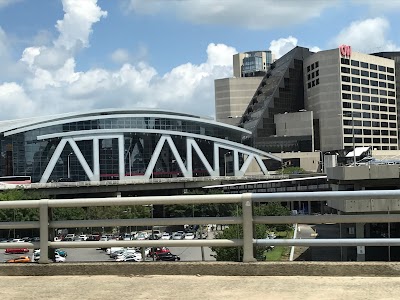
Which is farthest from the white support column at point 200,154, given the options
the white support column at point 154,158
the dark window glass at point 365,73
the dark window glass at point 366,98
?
the dark window glass at point 365,73

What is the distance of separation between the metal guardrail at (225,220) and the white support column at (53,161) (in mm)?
111817

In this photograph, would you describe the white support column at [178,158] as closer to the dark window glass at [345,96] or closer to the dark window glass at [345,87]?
the dark window glass at [345,96]

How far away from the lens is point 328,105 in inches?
6250

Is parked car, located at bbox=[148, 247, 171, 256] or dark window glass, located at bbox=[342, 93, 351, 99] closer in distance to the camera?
parked car, located at bbox=[148, 247, 171, 256]

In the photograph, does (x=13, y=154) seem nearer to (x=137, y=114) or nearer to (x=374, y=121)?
(x=137, y=114)

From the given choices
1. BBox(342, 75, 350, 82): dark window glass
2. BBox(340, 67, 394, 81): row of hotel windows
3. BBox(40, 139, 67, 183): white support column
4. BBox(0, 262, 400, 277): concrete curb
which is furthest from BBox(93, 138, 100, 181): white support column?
BBox(0, 262, 400, 277): concrete curb

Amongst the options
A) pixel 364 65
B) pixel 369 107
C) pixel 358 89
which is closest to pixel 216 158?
pixel 358 89

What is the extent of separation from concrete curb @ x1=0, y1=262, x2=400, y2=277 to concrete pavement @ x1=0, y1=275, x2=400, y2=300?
0.11 meters

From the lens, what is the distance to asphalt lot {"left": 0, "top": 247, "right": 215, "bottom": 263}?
287 inches

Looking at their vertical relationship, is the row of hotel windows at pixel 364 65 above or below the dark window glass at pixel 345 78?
above

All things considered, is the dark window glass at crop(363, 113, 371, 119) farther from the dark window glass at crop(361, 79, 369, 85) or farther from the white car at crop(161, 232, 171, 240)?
the white car at crop(161, 232, 171, 240)

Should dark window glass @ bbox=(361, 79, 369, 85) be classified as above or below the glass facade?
above

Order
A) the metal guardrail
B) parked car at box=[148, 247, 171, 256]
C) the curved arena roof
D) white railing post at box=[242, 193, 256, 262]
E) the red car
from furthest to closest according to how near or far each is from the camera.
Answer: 1. the curved arena roof
2. the red car
3. parked car at box=[148, 247, 171, 256]
4. white railing post at box=[242, 193, 256, 262]
5. the metal guardrail

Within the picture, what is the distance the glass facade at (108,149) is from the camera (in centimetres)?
11425
